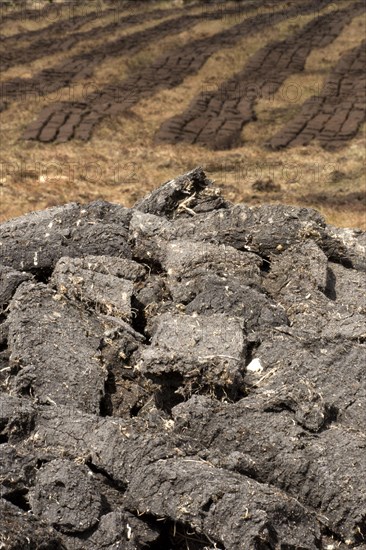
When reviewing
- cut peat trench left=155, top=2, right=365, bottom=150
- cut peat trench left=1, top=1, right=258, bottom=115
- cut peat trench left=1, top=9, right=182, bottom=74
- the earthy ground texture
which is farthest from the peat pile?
cut peat trench left=1, top=9, right=182, bottom=74

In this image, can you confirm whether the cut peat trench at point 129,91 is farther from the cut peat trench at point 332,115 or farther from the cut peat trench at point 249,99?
the cut peat trench at point 332,115

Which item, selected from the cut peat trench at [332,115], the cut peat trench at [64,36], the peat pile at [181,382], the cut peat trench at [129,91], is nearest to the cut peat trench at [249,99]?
the cut peat trench at [332,115]

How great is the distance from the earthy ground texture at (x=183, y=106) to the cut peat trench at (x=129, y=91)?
1.6 inches

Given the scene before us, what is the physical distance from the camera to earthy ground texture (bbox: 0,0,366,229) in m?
12.4

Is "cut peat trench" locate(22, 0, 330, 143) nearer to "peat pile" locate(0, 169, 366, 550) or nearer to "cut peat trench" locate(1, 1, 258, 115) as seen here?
"cut peat trench" locate(1, 1, 258, 115)

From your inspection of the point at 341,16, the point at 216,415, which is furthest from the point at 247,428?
the point at 341,16

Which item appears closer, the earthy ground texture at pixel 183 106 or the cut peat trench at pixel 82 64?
the earthy ground texture at pixel 183 106

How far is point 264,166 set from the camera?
1320 cm

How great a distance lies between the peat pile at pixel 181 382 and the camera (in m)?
4.33

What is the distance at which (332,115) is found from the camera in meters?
15.5

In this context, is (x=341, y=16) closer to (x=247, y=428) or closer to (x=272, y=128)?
(x=272, y=128)

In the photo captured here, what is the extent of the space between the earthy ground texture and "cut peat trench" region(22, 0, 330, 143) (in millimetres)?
40

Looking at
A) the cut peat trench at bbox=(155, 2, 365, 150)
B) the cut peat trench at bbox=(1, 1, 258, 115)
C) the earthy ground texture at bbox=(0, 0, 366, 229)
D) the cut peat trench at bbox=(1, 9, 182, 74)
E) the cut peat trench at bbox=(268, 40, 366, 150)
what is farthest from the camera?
the cut peat trench at bbox=(1, 9, 182, 74)

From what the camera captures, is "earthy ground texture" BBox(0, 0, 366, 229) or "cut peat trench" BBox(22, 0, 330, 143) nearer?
"earthy ground texture" BBox(0, 0, 366, 229)
